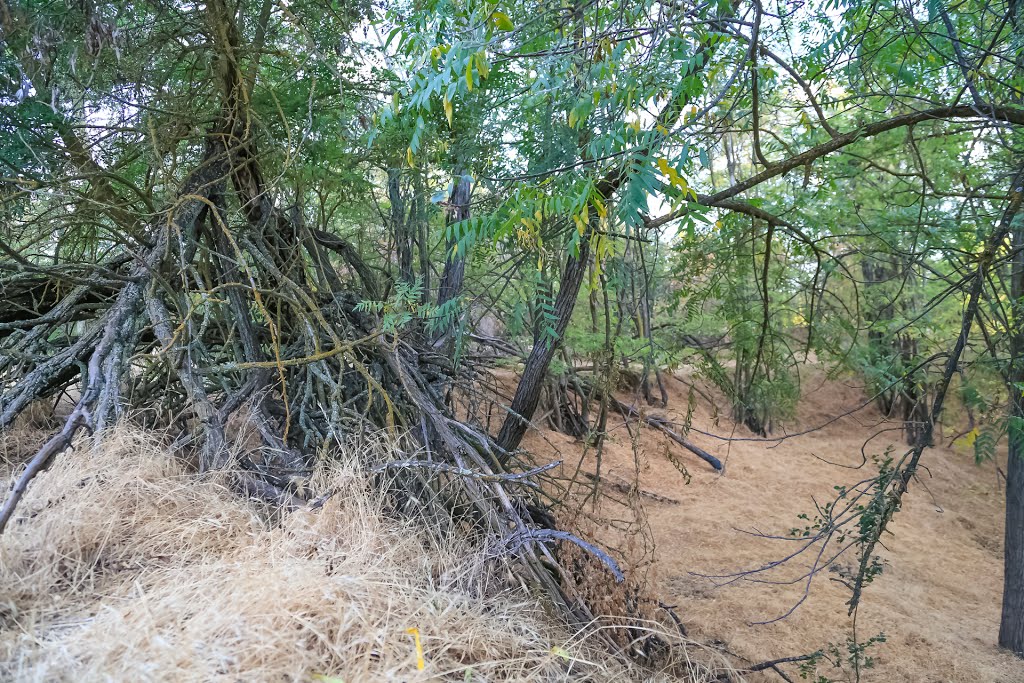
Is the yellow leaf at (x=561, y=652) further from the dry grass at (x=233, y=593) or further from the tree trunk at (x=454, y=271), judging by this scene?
the tree trunk at (x=454, y=271)

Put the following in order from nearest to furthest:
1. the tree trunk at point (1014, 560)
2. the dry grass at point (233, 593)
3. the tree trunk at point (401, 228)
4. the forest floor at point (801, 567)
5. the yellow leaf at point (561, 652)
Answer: the dry grass at point (233, 593)
the yellow leaf at point (561, 652)
the forest floor at point (801, 567)
the tree trunk at point (1014, 560)
the tree trunk at point (401, 228)

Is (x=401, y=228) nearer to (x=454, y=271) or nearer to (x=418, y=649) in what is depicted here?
(x=454, y=271)

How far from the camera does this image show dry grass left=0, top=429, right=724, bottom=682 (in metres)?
1.92

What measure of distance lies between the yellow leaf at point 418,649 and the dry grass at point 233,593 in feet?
0.07

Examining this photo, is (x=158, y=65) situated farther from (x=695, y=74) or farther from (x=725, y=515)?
(x=725, y=515)

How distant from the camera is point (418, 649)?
2080 mm

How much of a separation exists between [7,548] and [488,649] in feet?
5.65

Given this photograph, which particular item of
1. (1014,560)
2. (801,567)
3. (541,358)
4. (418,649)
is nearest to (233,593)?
(418,649)

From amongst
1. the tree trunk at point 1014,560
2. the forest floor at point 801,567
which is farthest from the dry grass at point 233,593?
the tree trunk at point 1014,560

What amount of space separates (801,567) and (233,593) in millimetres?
6527

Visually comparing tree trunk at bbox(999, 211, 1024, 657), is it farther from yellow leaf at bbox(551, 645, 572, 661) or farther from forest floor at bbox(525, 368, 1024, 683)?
yellow leaf at bbox(551, 645, 572, 661)

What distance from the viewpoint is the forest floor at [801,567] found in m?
5.43

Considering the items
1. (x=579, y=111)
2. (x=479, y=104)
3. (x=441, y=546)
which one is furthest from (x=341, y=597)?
(x=479, y=104)

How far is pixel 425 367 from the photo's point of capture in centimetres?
520
